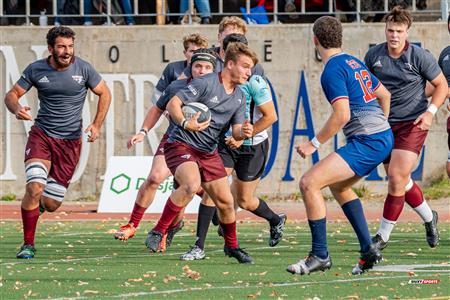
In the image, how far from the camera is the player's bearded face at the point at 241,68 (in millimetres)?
12141

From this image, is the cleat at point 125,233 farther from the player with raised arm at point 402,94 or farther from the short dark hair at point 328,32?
the short dark hair at point 328,32

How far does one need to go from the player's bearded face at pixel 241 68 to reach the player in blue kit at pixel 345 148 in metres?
1.01

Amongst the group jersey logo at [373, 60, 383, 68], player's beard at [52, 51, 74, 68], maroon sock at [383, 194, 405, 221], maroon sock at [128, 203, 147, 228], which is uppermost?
player's beard at [52, 51, 74, 68]

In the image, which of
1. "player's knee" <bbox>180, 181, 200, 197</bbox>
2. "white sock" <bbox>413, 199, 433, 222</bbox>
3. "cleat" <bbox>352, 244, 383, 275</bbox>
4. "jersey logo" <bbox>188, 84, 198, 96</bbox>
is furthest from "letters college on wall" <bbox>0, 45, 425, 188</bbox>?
"cleat" <bbox>352, 244, 383, 275</bbox>

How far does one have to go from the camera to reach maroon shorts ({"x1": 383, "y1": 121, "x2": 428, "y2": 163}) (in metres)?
13.4

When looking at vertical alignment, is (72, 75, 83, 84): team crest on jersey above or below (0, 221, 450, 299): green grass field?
above

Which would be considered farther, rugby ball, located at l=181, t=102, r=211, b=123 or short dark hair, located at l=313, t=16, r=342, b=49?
rugby ball, located at l=181, t=102, r=211, b=123

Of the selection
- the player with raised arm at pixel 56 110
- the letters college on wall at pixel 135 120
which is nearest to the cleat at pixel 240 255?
the player with raised arm at pixel 56 110

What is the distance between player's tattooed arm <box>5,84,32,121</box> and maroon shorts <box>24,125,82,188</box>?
0.26m

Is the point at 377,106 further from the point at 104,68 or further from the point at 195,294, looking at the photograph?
the point at 104,68

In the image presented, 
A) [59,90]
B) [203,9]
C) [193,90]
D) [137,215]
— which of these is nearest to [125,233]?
[137,215]

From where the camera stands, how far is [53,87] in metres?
14.0

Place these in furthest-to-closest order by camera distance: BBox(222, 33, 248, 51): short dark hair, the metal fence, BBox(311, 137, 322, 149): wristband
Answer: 1. the metal fence
2. BBox(222, 33, 248, 51): short dark hair
3. BBox(311, 137, 322, 149): wristband

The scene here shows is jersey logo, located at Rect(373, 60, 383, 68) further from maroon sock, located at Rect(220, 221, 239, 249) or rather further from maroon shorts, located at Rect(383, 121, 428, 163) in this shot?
maroon sock, located at Rect(220, 221, 239, 249)
